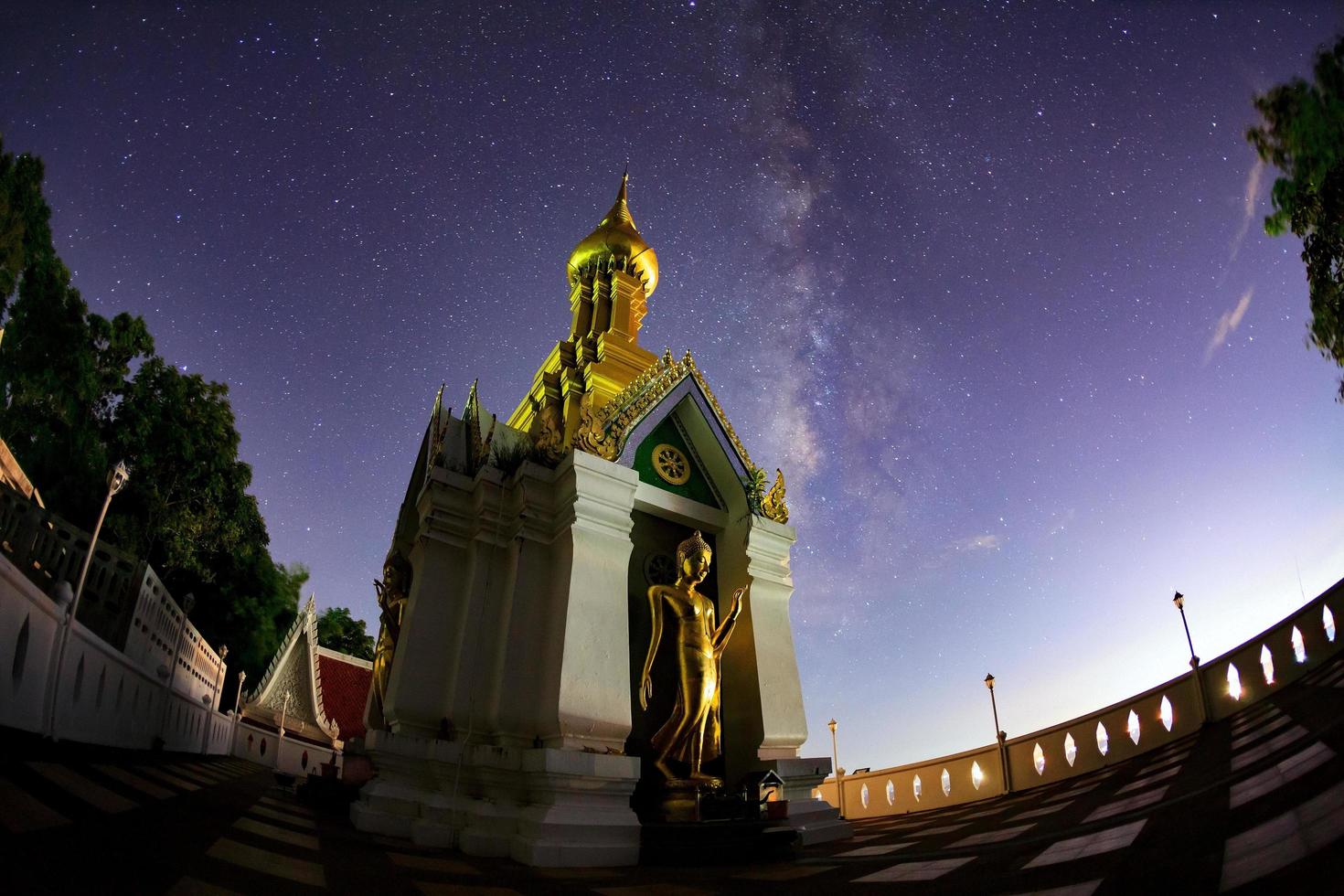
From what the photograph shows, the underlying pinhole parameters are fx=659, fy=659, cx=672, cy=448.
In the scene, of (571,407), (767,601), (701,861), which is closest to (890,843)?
(701,861)

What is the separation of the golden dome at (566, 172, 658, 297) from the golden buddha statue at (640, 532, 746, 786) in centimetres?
937

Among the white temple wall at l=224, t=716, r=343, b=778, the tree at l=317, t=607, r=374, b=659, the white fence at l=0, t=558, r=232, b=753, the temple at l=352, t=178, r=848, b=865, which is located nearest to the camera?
the white fence at l=0, t=558, r=232, b=753

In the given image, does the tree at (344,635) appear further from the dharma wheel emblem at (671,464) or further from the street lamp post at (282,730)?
the dharma wheel emblem at (671,464)

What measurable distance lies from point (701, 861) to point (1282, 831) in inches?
180

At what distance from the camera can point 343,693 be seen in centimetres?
2658

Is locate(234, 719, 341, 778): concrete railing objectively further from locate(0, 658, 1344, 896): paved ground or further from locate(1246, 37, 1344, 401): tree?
locate(1246, 37, 1344, 401): tree

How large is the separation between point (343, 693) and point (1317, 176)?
3114cm

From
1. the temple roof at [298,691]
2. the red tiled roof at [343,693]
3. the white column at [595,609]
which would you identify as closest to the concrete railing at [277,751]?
the temple roof at [298,691]

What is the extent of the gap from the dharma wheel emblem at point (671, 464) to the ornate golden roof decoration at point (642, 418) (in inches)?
31.7

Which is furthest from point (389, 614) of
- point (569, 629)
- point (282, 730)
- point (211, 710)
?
point (282, 730)

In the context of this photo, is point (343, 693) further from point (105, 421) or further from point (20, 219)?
point (20, 219)

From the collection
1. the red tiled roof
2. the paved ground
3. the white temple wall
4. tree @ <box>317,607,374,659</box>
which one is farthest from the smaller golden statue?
tree @ <box>317,607,374,659</box>

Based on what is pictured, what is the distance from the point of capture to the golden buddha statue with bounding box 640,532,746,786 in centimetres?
782

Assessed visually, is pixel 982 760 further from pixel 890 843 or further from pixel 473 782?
pixel 473 782
